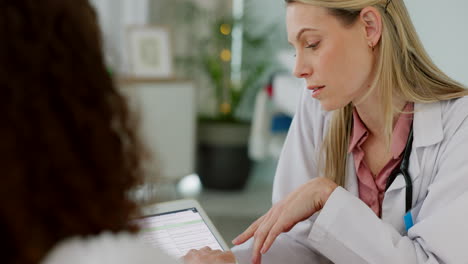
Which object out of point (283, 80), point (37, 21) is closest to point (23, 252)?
point (37, 21)

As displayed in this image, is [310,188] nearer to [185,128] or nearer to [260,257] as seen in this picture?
[260,257]

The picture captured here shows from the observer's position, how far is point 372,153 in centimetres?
139

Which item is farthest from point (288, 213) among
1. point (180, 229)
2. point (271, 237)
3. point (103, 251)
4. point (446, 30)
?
point (446, 30)

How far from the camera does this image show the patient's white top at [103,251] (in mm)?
549

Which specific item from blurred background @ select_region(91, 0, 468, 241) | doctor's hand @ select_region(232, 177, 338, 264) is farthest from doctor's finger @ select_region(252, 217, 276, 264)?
blurred background @ select_region(91, 0, 468, 241)

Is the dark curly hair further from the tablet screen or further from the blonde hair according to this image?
the blonde hair

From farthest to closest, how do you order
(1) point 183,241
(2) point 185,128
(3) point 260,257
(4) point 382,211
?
1. (2) point 185,128
2. (4) point 382,211
3. (3) point 260,257
4. (1) point 183,241

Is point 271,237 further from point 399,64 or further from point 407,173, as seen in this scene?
point 399,64

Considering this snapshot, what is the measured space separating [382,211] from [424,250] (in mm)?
161

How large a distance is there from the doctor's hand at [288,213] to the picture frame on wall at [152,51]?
2.60 metres

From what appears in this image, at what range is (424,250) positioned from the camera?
1.14m

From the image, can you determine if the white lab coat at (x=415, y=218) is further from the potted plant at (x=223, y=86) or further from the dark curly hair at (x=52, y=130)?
the potted plant at (x=223, y=86)

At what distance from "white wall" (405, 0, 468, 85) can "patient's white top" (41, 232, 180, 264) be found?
5.63 ft

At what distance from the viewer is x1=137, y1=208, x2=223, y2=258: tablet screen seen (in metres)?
1.05
